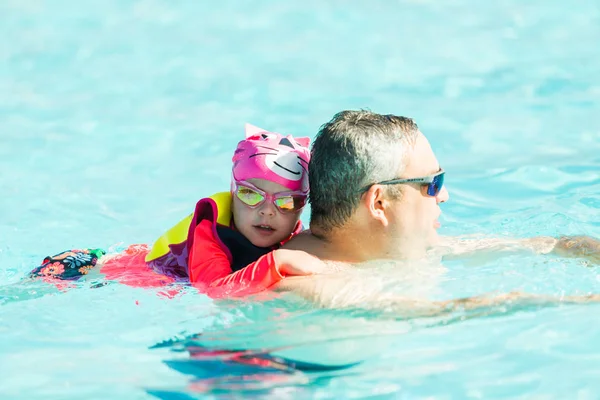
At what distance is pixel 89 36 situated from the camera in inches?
440

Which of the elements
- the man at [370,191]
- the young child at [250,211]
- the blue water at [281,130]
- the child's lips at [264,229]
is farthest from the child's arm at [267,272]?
the child's lips at [264,229]

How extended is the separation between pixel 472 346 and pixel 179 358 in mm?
1355

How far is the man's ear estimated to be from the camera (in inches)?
172

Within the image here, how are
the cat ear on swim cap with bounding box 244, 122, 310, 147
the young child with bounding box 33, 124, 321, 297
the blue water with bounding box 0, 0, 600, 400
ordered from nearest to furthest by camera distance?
the blue water with bounding box 0, 0, 600, 400, the young child with bounding box 33, 124, 321, 297, the cat ear on swim cap with bounding box 244, 122, 310, 147

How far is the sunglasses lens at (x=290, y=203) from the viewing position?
187 inches

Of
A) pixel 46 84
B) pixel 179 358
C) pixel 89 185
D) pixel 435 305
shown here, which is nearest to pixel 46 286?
pixel 179 358

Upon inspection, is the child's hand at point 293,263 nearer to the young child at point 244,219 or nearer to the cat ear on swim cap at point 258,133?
the young child at point 244,219

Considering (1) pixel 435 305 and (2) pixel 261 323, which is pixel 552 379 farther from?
(2) pixel 261 323

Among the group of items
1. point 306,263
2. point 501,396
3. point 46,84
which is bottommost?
point 501,396

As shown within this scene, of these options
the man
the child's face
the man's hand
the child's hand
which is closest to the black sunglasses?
the man

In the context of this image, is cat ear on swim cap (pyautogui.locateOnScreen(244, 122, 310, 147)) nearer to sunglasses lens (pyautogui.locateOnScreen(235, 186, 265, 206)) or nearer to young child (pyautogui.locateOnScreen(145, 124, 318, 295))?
young child (pyautogui.locateOnScreen(145, 124, 318, 295))

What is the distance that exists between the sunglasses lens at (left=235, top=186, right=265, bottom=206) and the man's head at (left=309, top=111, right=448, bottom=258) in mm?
402

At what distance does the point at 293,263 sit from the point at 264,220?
708 mm

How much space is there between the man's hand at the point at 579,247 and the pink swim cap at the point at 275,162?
156cm
